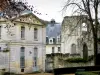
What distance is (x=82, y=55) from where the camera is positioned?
51.6 m

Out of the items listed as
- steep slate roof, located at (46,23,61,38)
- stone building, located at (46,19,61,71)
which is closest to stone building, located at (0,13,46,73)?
steep slate roof, located at (46,23,61,38)

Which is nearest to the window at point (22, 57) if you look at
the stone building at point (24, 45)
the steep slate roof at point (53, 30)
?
the stone building at point (24, 45)

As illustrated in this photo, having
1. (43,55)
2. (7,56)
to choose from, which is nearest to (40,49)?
(43,55)

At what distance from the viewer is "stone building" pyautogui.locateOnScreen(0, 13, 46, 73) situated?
38906mm

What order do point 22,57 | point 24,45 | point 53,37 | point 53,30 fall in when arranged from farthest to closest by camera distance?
point 53,37
point 53,30
point 24,45
point 22,57

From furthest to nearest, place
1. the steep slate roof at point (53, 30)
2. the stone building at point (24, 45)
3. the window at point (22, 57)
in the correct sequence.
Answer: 1. the steep slate roof at point (53, 30)
2. the window at point (22, 57)
3. the stone building at point (24, 45)

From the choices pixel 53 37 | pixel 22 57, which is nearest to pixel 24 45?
pixel 22 57

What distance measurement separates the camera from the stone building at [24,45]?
1532 inches

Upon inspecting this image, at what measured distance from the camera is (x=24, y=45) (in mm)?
42000

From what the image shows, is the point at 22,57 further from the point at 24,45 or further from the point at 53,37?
the point at 53,37

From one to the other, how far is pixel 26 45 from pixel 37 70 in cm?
451

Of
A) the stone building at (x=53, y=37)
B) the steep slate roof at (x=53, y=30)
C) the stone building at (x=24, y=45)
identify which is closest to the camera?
the stone building at (x=24, y=45)

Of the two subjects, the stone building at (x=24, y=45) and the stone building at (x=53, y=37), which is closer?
the stone building at (x=24, y=45)

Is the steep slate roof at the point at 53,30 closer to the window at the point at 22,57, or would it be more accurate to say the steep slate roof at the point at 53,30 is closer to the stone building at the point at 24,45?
the stone building at the point at 24,45
